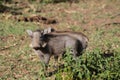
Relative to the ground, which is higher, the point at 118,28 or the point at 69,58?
the point at 69,58

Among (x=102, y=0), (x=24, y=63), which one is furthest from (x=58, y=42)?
(x=102, y=0)

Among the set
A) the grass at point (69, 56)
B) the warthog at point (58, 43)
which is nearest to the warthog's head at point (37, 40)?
the warthog at point (58, 43)

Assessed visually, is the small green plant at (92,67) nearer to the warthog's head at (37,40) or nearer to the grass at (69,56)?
the grass at (69,56)

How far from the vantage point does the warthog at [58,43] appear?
265 inches

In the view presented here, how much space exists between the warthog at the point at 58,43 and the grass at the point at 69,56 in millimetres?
221

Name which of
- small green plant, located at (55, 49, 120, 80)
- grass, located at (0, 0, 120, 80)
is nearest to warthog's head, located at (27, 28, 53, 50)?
grass, located at (0, 0, 120, 80)

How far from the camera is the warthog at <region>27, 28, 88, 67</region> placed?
22.1 ft

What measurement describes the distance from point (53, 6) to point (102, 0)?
2219mm

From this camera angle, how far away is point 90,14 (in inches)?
454

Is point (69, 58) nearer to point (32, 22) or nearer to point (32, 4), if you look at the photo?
point (32, 22)

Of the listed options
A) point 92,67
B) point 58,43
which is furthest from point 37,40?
point 92,67

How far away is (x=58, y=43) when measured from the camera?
6957mm

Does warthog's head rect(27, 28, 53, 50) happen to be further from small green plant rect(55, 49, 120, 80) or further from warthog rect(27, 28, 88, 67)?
small green plant rect(55, 49, 120, 80)

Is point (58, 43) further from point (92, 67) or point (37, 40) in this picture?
point (92, 67)
